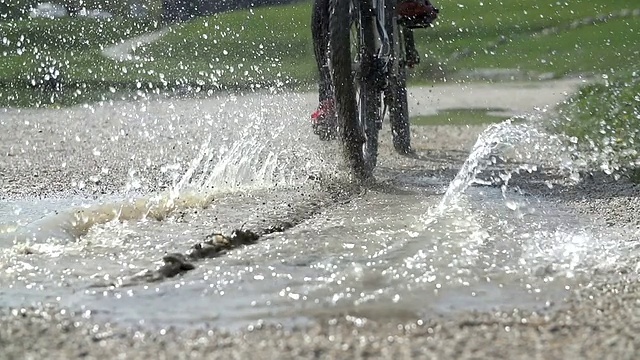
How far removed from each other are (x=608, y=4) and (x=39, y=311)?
2511cm

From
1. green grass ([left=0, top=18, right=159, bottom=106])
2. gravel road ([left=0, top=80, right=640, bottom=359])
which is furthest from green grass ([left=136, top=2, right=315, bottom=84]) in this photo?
gravel road ([left=0, top=80, right=640, bottom=359])

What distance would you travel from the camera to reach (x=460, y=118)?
14.6 meters

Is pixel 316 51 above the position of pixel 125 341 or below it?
above

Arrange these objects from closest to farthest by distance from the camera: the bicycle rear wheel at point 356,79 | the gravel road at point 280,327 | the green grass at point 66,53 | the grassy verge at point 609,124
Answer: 1. the gravel road at point 280,327
2. the bicycle rear wheel at point 356,79
3. the grassy verge at point 609,124
4. the green grass at point 66,53

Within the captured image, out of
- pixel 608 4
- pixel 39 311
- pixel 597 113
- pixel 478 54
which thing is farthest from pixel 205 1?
pixel 39 311

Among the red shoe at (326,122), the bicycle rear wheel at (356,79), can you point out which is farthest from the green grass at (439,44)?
the bicycle rear wheel at (356,79)

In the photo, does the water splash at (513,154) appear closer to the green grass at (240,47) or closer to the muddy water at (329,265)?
the muddy water at (329,265)

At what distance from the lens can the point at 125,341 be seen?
3.80 meters

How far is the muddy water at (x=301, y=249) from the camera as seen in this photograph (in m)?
4.32

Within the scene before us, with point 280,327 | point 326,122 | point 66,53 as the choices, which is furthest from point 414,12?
point 66,53

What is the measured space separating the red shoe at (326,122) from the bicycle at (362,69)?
21cm

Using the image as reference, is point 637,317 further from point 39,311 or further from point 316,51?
point 316,51

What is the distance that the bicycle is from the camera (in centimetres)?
709

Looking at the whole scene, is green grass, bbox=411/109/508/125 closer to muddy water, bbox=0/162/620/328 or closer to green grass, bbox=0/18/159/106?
green grass, bbox=0/18/159/106
